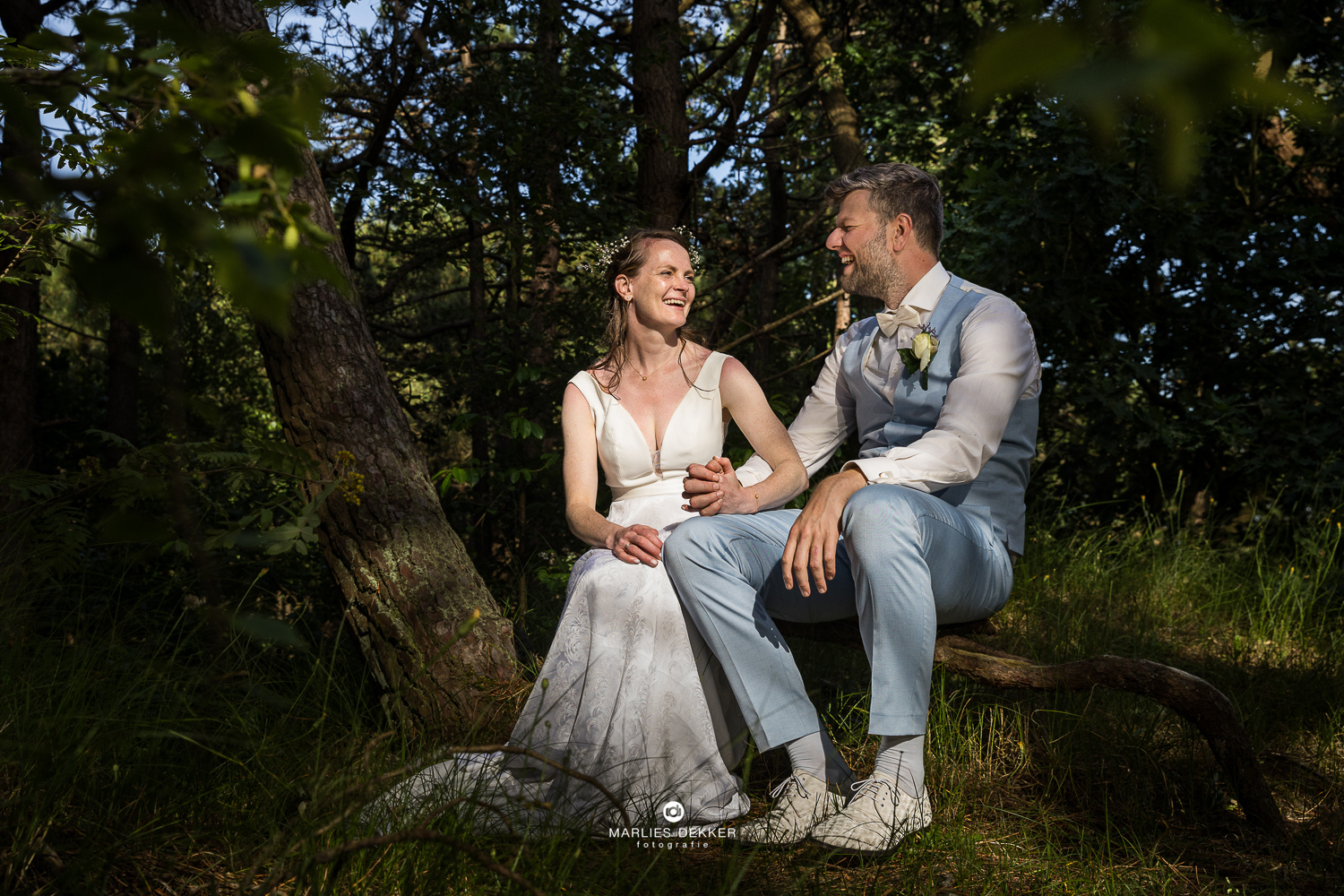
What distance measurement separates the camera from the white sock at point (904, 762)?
7.32 ft

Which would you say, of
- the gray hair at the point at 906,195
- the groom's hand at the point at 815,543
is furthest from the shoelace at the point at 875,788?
the gray hair at the point at 906,195

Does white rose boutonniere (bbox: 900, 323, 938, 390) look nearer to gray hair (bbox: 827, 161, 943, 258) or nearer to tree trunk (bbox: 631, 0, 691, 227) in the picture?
gray hair (bbox: 827, 161, 943, 258)

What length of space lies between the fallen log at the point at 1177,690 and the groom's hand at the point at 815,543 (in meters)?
0.61

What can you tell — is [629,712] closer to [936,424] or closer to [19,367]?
[936,424]

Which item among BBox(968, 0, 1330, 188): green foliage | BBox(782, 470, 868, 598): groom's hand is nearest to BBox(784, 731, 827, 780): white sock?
BBox(782, 470, 868, 598): groom's hand

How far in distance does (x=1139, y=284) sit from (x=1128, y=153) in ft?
2.71

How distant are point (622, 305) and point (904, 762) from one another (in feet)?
6.16

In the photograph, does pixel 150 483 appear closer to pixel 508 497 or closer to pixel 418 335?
pixel 508 497

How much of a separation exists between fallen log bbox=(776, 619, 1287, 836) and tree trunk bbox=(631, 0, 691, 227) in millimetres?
3968

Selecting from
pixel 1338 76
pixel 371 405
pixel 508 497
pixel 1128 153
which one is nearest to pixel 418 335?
pixel 508 497

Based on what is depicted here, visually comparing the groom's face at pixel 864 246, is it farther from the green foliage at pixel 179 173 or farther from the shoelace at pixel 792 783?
the green foliage at pixel 179 173

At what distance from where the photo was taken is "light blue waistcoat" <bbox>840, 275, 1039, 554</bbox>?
288cm

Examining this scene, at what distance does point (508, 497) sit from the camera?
5.59 m

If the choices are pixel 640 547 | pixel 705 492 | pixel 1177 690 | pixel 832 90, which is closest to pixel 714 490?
pixel 705 492
